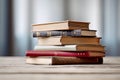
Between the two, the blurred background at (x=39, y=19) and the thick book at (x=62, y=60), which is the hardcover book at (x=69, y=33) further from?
the blurred background at (x=39, y=19)

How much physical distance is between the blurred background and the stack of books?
72.2 inches

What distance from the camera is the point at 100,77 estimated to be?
737 mm

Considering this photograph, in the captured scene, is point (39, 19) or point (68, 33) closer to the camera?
point (68, 33)

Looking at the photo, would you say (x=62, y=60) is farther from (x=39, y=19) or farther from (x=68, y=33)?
(x=39, y=19)

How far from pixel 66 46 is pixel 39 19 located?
6.35 ft

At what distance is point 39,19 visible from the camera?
3.10 m

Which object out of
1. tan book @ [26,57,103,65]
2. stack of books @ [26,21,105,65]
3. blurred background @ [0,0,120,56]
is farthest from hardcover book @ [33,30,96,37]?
blurred background @ [0,0,120,56]

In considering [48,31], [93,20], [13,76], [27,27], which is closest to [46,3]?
[27,27]

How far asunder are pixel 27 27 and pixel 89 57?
1912 millimetres

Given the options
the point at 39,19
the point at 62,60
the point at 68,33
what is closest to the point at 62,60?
the point at 62,60

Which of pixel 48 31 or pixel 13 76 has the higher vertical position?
pixel 48 31

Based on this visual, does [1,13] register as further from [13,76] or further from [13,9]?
[13,76]

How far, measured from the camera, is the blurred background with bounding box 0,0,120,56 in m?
3.10

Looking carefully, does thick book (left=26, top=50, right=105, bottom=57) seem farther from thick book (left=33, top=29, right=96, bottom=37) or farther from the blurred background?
the blurred background
